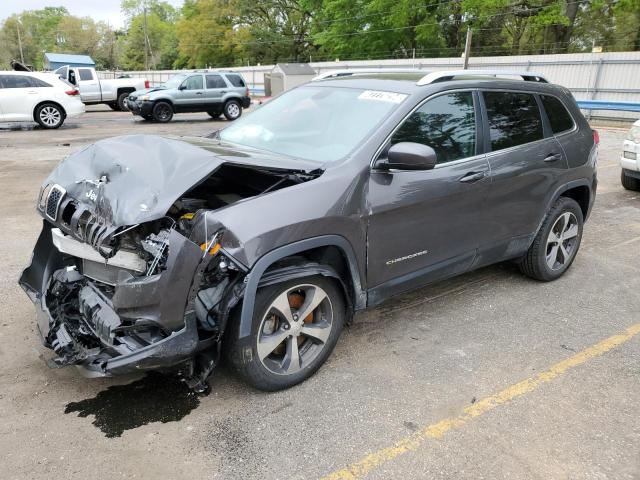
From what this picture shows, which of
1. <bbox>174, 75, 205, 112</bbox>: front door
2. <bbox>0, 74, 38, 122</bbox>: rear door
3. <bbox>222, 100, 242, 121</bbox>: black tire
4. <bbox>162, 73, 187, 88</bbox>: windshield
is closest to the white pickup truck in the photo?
<bbox>162, 73, 187, 88</bbox>: windshield

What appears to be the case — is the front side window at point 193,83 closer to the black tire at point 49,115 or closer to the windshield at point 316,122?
the black tire at point 49,115

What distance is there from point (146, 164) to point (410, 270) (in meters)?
1.83

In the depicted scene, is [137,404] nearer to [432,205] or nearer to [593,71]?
[432,205]

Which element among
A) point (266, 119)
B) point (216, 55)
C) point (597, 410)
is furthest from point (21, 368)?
point (216, 55)

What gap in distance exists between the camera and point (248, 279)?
2.73 meters

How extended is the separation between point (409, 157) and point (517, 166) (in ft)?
4.62

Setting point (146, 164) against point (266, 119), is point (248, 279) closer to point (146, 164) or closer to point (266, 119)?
point (146, 164)

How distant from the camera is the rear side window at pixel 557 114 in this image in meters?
4.59

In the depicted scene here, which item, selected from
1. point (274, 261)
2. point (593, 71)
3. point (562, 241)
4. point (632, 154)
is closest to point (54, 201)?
point (274, 261)

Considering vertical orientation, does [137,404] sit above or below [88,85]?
below

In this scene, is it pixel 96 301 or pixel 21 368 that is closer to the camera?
pixel 96 301

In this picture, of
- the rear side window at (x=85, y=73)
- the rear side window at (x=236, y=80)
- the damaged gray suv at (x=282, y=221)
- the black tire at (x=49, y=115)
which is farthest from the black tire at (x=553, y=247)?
the rear side window at (x=85, y=73)

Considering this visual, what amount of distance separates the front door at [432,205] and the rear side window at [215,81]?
54.2ft

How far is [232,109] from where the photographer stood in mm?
19578
